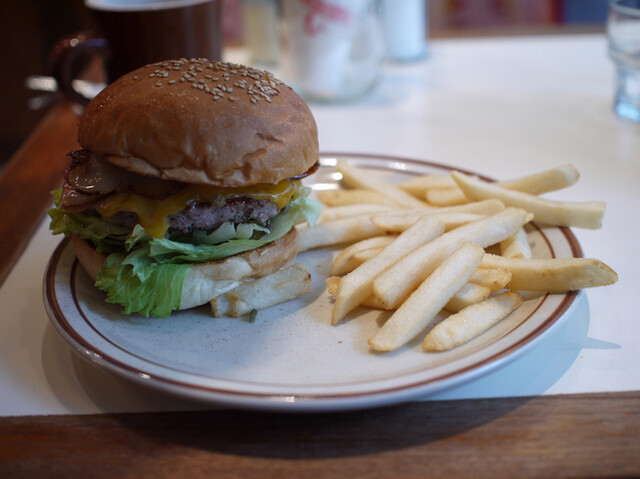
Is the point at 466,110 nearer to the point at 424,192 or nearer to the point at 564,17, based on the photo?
the point at 424,192

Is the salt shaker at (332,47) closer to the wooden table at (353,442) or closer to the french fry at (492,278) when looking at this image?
the french fry at (492,278)

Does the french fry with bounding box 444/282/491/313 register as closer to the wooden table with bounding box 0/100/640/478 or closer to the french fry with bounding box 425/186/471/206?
the wooden table with bounding box 0/100/640/478

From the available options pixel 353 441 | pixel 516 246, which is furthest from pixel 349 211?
pixel 353 441

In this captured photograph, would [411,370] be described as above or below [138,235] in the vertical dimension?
below

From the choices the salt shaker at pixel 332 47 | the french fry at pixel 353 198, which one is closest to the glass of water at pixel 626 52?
the salt shaker at pixel 332 47

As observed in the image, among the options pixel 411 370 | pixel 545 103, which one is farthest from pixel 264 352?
pixel 545 103

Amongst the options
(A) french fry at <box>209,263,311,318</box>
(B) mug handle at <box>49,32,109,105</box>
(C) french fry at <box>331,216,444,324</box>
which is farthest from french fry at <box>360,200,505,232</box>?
(B) mug handle at <box>49,32,109,105</box>
